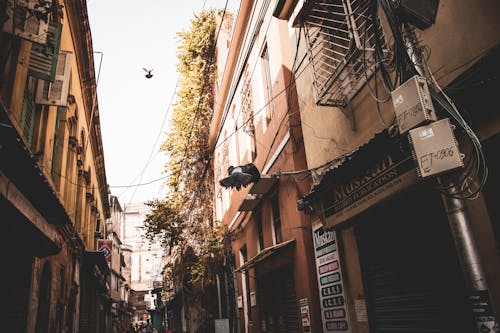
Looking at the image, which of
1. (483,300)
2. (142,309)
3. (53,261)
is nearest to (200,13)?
(53,261)

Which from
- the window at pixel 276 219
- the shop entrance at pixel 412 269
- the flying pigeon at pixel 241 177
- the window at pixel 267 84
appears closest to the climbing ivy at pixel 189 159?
the window at pixel 267 84

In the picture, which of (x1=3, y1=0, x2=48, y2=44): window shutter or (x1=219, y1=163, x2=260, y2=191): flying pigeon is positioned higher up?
(x1=3, y1=0, x2=48, y2=44): window shutter

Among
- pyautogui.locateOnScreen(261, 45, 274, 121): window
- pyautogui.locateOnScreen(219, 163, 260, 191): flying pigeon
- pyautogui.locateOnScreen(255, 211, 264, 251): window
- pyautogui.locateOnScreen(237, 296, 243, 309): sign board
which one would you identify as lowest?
pyautogui.locateOnScreen(237, 296, 243, 309): sign board

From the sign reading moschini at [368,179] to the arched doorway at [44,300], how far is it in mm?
7342

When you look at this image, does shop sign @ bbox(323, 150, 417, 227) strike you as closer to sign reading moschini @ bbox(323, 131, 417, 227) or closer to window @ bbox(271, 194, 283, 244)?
sign reading moschini @ bbox(323, 131, 417, 227)

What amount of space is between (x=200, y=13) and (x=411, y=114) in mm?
19561

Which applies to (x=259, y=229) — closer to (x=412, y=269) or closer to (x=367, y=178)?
(x=367, y=178)

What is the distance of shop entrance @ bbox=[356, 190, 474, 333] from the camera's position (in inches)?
176

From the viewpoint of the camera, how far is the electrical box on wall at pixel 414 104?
3398 mm

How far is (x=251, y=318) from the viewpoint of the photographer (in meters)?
12.4

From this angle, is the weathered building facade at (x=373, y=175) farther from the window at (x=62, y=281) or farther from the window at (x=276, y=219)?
the window at (x=62, y=281)

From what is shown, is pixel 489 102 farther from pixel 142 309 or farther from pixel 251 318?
pixel 142 309

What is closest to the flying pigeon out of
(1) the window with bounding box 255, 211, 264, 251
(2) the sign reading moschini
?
(2) the sign reading moschini

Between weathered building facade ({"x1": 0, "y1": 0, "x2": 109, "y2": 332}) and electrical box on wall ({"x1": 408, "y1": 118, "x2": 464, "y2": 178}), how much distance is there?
4.82 metres
